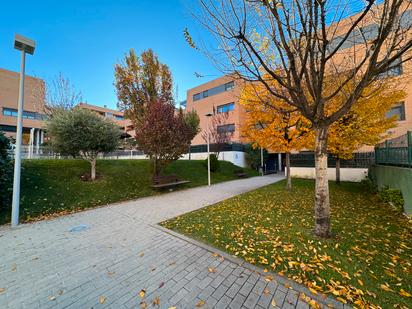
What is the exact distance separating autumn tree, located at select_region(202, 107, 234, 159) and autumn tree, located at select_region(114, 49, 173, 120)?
8540 mm

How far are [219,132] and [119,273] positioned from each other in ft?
68.7

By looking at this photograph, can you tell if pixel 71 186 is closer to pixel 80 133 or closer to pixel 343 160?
pixel 80 133

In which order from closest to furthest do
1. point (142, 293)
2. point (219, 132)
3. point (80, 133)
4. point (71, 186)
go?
point (142, 293) < point (71, 186) < point (80, 133) < point (219, 132)

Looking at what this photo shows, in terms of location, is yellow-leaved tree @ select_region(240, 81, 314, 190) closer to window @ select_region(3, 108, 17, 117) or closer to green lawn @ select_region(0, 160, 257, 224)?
green lawn @ select_region(0, 160, 257, 224)

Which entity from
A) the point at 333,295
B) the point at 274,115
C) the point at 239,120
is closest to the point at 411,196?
the point at 333,295

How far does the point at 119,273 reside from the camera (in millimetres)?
2945

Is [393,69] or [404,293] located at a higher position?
[393,69]

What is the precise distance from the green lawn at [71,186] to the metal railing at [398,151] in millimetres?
9762

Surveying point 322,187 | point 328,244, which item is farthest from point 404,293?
point 322,187

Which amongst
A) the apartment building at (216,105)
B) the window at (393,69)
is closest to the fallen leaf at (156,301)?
the window at (393,69)

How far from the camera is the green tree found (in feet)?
26.1

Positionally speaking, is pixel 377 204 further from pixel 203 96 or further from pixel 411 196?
pixel 203 96

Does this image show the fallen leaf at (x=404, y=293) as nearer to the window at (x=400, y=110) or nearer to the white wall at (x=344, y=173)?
the white wall at (x=344, y=173)

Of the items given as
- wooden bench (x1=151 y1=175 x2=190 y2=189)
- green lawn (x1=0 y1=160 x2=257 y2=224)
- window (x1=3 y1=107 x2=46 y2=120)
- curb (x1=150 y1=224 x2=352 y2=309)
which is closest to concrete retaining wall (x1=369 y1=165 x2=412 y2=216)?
curb (x1=150 y1=224 x2=352 y2=309)
